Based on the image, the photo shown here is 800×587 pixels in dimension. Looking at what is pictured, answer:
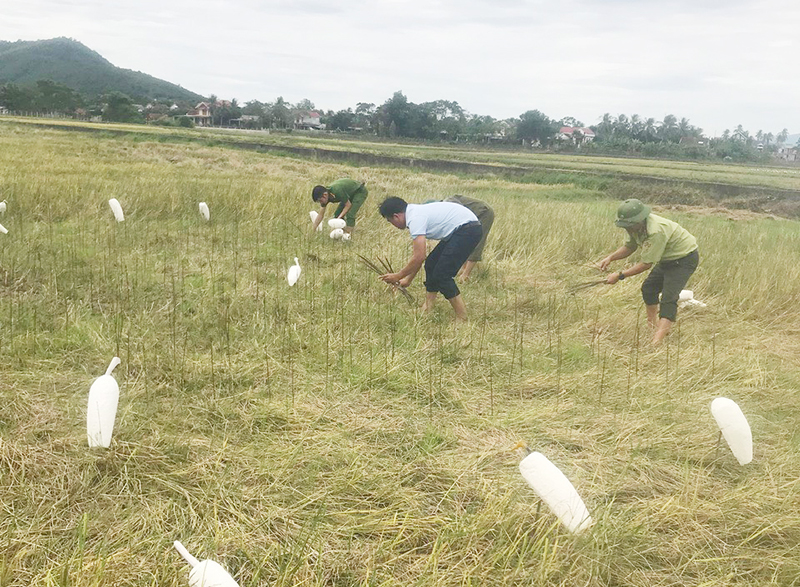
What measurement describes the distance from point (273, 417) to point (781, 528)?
2.21m

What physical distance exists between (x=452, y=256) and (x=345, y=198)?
10.7 feet

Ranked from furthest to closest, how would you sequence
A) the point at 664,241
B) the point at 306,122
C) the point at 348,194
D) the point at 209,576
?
the point at 306,122 → the point at 348,194 → the point at 664,241 → the point at 209,576

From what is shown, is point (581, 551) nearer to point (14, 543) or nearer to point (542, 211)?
point (14, 543)

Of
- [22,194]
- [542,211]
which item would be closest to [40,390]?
[22,194]

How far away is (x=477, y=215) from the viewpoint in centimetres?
600

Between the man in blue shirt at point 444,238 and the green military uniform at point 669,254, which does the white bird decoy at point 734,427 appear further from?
the man in blue shirt at point 444,238

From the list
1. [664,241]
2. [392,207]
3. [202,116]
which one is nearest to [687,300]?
[664,241]

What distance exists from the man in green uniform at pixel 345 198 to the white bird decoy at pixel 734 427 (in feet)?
16.7

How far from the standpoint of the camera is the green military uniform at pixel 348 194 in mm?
7406

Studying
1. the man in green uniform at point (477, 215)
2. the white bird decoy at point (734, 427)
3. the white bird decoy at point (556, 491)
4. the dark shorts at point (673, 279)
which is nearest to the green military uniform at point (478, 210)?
the man in green uniform at point (477, 215)

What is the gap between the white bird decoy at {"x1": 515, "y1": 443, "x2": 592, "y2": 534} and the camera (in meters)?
2.05

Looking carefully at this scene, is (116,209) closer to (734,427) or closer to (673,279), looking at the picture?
(673,279)

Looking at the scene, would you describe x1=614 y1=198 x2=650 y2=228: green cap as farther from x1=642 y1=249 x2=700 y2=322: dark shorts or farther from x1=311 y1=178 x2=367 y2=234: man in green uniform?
x1=311 y1=178 x2=367 y2=234: man in green uniform

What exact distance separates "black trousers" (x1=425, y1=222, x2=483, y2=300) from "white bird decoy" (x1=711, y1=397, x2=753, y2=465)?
7.49ft
